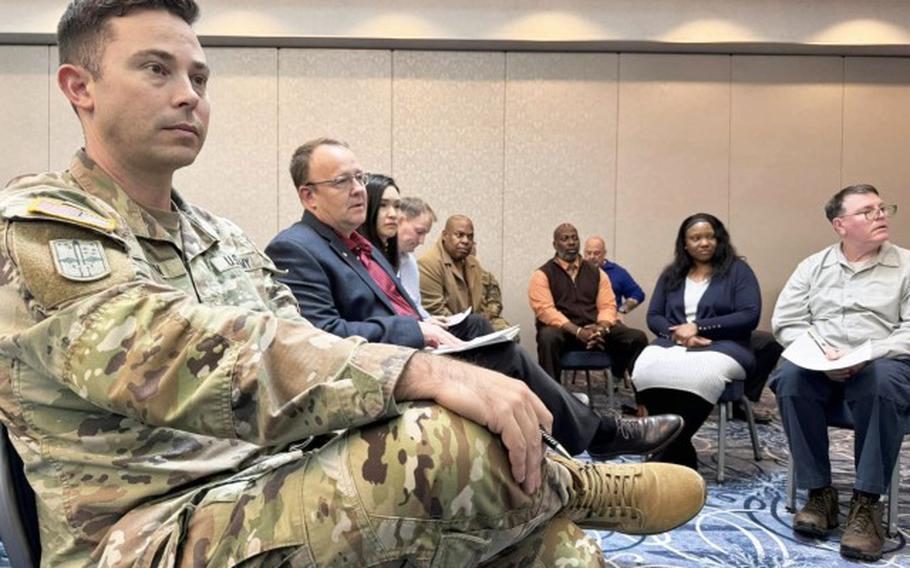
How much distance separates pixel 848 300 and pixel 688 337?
746 mm

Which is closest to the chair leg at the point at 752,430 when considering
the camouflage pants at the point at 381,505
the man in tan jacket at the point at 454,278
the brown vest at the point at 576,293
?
the man in tan jacket at the point at 454,278

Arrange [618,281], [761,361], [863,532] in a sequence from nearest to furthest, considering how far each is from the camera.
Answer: [863,532]
[761,361]
[618,281]

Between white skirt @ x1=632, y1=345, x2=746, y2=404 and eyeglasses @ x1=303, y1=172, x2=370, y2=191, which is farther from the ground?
eyeglasses @ x1=303, y1=172, x2=370, y2=191

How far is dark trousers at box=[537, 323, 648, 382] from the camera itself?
450 centimetres

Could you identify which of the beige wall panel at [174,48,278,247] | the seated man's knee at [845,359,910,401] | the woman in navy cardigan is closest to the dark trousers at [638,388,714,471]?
the woman in navy cardigan

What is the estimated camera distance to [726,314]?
3.44 m

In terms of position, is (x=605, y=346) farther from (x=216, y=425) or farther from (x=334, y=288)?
(x=216, y=425)

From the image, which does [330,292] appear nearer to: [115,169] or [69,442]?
[115,169]

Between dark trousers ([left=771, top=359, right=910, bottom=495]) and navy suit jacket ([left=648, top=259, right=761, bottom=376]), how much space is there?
1.81 ft

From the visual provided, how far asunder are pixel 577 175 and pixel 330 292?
456 centimetres

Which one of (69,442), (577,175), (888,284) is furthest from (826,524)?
(577,175)

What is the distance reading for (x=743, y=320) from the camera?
3.37 metres

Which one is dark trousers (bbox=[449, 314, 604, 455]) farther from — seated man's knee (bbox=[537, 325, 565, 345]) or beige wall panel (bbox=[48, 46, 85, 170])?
beige wall panel (bbox=[48, 46, 85, 170])

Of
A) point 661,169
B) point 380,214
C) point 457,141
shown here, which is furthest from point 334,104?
point 380,214
